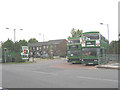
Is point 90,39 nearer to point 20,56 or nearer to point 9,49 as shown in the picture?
point 20,56

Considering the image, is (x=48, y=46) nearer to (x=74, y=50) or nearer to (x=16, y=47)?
(x=16, y=47)

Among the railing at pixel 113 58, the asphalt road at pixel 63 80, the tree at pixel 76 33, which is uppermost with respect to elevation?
the tree at pixel 76 33

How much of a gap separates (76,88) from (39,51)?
83.1m

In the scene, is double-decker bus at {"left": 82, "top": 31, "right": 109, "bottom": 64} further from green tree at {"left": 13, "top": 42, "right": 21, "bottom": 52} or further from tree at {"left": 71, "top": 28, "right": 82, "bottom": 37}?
tree at {"left": 71, "top": 28, "right": 82, "bottom": 37}

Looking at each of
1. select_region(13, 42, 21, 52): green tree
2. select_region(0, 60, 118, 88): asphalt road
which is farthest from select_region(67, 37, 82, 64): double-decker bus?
select_region(13, 42, 21, 52): green tree

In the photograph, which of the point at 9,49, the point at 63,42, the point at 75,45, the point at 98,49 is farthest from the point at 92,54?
the point at 63,42

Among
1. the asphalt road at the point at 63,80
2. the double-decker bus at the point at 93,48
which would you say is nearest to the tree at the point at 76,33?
the double-decker bus at the point at 93,48

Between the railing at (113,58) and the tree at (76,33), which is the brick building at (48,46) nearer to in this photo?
the tree at (76,33)

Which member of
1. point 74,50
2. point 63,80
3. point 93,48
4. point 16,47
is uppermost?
point 16,47

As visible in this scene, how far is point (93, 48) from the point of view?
20766 millimetres

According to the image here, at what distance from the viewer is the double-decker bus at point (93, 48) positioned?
808 inches

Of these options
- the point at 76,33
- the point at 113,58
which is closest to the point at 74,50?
the point at 113,58

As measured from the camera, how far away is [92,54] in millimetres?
21047

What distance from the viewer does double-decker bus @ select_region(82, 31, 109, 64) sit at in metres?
20.5
